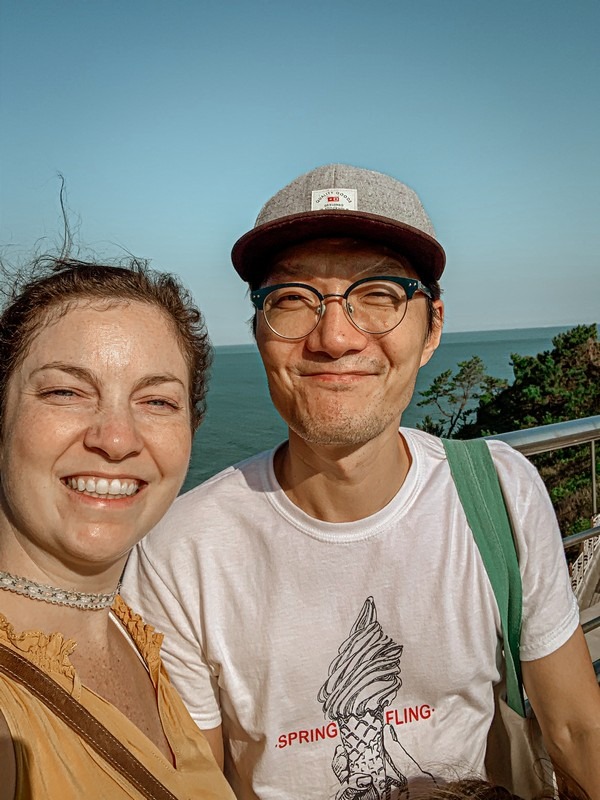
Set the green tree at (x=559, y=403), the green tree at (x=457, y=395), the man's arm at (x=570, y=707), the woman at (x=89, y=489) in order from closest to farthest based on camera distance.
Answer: the woman at (x=89, y=489) → the man's arm at (x=570, y=707) → the green tree at (x=559, y=403) → the green tree at (x=457, y=395)

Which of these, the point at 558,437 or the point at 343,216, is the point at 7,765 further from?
the point at 558,437

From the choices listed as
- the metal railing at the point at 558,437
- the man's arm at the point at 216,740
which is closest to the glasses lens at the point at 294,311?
the metal railing at the point at 558,437

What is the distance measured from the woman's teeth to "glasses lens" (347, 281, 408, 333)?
84 centimetres

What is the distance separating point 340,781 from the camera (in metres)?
1.87

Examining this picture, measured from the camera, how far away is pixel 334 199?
74.0 inches

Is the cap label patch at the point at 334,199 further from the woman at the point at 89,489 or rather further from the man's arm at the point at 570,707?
the man's arm at the point at 570,707

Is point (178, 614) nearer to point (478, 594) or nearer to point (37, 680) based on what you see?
point (37, 680)

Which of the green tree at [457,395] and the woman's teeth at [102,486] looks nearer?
the woman's teeth at [102,486]

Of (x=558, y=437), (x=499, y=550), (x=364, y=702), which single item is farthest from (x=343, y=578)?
(x=558, y=437)

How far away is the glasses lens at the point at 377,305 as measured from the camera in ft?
6.32

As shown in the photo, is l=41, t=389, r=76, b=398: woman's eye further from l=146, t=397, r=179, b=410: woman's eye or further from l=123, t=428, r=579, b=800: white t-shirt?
l=123, t=428, r=579, b=800: white t-shirt

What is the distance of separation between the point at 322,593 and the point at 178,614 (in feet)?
1.39

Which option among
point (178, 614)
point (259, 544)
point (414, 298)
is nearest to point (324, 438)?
point (259, 544)

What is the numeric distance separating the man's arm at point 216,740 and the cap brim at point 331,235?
4.56 feet
